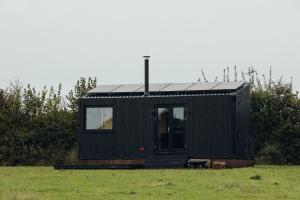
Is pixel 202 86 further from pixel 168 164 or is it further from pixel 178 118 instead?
pixel 168 164

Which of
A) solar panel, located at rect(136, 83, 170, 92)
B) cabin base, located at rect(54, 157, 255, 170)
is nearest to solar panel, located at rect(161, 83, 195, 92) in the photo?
solar panel, located at rect(136, 83, 170, 92)

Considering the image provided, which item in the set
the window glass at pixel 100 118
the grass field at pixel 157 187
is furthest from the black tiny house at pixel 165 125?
the grass field at pixel 157 187

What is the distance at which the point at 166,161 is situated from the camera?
27484 millimetres

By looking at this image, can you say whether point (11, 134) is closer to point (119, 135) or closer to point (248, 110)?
point (119, 135)

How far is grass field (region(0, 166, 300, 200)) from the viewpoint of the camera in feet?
49.0

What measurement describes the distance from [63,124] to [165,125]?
25.6 ft

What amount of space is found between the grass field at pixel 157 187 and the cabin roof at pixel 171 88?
7.08 metres

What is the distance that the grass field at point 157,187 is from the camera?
14922mm

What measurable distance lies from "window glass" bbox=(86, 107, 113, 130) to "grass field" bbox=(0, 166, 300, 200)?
25.0ft

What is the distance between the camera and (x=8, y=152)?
34438mm

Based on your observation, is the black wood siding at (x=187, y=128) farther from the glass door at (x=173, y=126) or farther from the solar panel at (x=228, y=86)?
the solar panel at (x=228, y=86)

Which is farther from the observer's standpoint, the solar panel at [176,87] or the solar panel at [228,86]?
the solar panel at [176,87]

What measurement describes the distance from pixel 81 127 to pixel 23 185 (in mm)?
11241

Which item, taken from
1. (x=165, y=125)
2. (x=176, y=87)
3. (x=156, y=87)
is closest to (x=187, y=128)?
(x=165, y=125)
